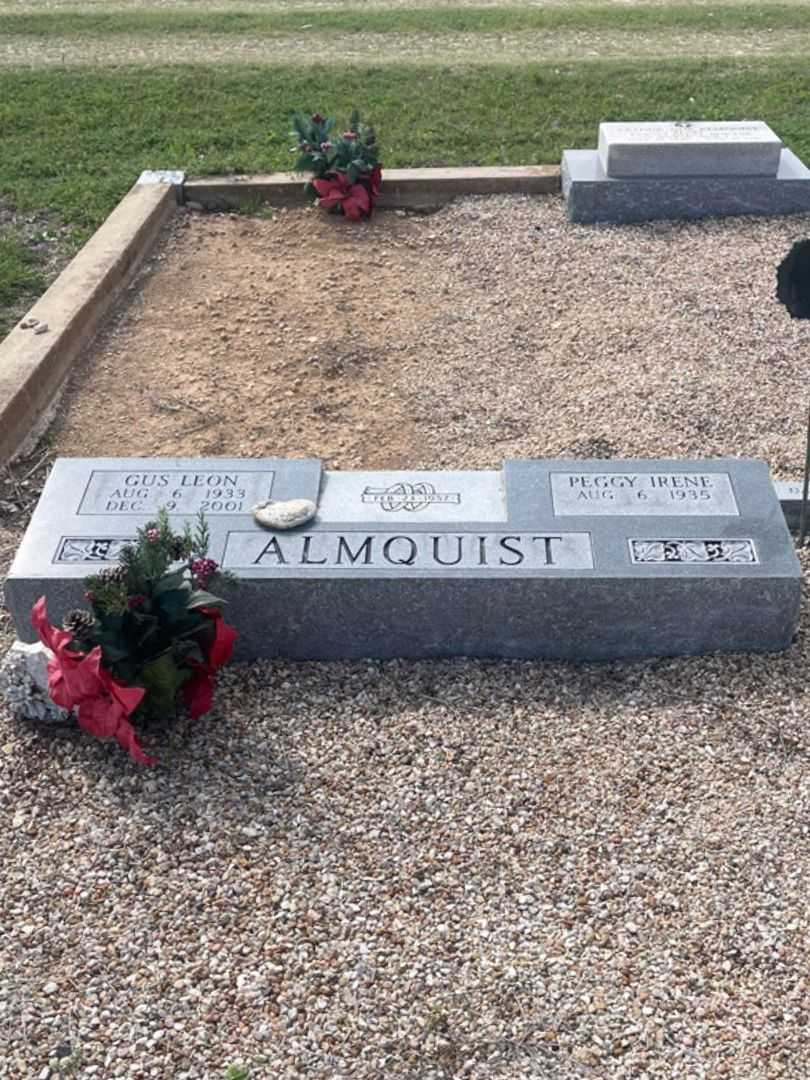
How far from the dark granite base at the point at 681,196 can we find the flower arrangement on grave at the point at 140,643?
471 cm

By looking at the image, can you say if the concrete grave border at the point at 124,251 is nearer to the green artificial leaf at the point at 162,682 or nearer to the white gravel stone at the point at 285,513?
the white gravel stone at the point at 285,513

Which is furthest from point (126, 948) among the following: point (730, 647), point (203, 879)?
point (730, 647)

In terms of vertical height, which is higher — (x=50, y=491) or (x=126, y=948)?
(x=50, y=491)

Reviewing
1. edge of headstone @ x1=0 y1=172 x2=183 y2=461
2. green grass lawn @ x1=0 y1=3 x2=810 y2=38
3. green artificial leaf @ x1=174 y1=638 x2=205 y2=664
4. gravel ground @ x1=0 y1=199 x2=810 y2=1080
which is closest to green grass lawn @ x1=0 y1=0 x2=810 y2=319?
edge of headstone @ x1=0 y1=172 x2=183 y2=461

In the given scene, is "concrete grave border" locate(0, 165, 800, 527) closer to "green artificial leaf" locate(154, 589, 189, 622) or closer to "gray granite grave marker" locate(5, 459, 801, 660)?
"gray granite grave marker" locate(5, 459, 801, 660)

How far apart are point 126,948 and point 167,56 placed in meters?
10.6

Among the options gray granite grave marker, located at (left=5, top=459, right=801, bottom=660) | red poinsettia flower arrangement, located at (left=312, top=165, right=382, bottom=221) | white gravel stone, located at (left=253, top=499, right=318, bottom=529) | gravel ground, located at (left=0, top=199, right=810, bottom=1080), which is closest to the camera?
gravel ground, located at (left=0, top=199, right=810, bottom=1080)

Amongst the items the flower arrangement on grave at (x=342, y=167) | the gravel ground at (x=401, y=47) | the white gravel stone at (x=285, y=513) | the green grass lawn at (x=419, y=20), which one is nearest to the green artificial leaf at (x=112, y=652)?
the white gravel stone at (x=285, y=513)

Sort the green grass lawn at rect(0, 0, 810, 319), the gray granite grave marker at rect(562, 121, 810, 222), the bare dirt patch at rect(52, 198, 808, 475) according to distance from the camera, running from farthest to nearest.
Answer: the green grass lawn at rect(0, 0, 810, 319) < the gray granite grave marker at rect(562, 121, 810, 222) < the bare dirt patch at rect(52, 198, 808, 475)

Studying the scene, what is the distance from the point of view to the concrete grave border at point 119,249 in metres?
5.48

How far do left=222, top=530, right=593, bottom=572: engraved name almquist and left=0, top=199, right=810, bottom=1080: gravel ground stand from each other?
0.35 metres

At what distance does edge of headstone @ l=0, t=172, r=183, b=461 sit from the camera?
5375 mm

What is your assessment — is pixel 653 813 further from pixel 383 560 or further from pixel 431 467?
pixel 431 467

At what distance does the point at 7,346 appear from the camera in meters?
5.80
